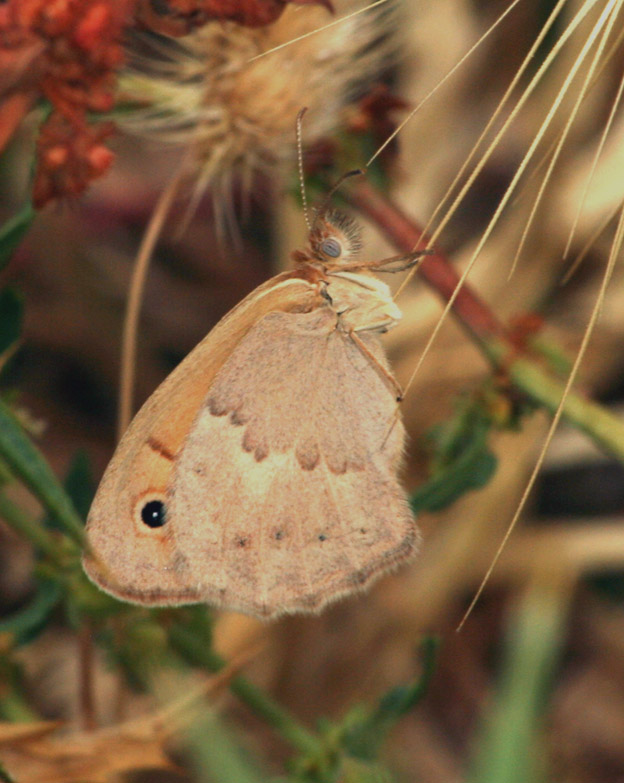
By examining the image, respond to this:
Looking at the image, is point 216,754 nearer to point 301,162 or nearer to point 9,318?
point 9,318

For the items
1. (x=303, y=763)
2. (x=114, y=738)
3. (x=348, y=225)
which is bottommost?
(x=303, y=763)

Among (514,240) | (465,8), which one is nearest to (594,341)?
(514,240)

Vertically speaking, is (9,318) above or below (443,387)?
above

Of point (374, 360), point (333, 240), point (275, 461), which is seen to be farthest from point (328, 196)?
point (275, 461)

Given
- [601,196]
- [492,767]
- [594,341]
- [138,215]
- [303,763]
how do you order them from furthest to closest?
[138,215] → [594,341] → [601,196] → [492,767] → [303,763]

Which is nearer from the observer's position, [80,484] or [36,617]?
[36,617]

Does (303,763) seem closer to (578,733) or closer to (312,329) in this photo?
(312,329)
